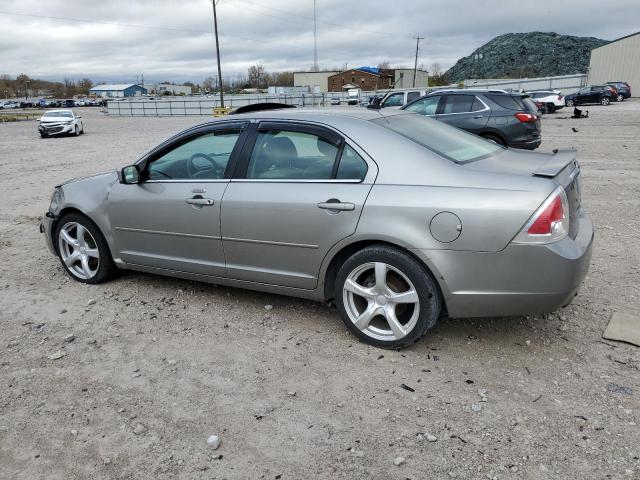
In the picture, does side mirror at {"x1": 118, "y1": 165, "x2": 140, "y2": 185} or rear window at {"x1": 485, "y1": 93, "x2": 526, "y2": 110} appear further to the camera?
rear window at {"x1": 485, "y1": 93, "x2": 526, "y2": 110}

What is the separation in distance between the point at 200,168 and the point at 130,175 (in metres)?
0.63

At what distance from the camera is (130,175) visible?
175 inches

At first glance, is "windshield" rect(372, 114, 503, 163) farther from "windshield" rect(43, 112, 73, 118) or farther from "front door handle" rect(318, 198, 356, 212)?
"windshield" rect(43, 112, 73, 118)

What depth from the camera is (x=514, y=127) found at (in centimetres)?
1064

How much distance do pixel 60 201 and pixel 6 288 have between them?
0.99m

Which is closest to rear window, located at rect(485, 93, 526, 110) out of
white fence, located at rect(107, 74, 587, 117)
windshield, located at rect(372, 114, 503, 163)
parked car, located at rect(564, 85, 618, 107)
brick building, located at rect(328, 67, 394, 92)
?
windshield, located at rect(372, 114, 503, 163)

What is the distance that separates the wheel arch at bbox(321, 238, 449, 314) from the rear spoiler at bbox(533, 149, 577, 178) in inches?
34.2

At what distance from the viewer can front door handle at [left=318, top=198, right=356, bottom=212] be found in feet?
11.3

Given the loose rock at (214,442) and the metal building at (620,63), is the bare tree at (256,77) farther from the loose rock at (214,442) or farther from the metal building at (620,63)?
the loose rock at (214,442)

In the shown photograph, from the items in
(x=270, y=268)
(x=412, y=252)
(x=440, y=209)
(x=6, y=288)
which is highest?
(x=440, y=209)

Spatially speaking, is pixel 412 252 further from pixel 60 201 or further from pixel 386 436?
pixel 60 201

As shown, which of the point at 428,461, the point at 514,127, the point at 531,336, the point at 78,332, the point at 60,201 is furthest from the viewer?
the point at 514,127

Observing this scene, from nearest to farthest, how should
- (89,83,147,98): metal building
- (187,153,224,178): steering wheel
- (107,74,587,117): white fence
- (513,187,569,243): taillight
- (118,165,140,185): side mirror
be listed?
(513,187,569,243): taillight, (187,153,224,178): steering wheel, (118,165,140,185): side mirror, (107,74,587,117): white fence, (89,83,147,98): metal building

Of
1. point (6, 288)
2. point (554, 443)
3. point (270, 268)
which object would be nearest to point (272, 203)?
point (270, 268)
